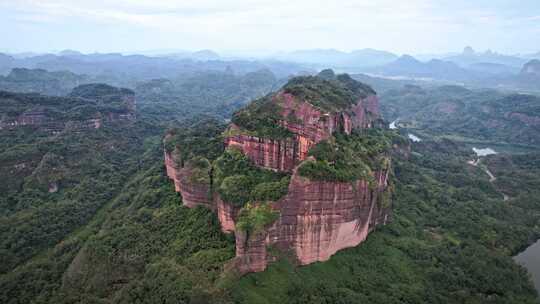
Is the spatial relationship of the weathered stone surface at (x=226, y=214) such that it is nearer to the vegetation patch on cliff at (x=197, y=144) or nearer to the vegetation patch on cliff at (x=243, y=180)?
the vegetation patch on cliff at (x=243, y=180)

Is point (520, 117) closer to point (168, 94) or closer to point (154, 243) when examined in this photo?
point (154, 243)

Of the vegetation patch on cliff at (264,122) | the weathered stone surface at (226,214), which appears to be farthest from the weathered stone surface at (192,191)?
the vegetation patch on cliff at (264,122)

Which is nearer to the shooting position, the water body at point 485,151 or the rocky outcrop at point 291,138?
the rocky outcrop at point 291,138

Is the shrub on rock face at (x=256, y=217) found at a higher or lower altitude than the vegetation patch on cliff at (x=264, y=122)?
lower

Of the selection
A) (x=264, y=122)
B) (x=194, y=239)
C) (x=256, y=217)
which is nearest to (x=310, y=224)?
(x=256, y=217)

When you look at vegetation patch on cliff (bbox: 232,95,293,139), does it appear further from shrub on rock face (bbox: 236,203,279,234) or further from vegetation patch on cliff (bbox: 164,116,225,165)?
shrub on rock face (bbox: 236,203,279,234)

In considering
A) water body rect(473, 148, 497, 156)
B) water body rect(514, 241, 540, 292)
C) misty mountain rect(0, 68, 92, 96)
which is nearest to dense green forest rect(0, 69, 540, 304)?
A: water body rect(514, 241, 540, 292)

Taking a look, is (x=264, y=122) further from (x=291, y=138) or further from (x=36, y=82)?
(x=36, y=82)
